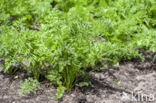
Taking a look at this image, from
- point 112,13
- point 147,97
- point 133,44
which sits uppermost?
point 112,13

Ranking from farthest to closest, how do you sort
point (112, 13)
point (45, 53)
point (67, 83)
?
point (112, 13) → point (67, 83) → point (45, 53)

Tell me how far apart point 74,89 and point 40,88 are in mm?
397

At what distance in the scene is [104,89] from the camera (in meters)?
2.62

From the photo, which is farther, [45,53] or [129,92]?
[129,92]

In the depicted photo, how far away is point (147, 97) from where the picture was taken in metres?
2.55

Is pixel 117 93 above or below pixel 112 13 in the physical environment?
below

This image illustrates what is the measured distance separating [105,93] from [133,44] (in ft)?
3.44

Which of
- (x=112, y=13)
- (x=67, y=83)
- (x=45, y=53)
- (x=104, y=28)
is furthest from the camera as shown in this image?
(x=112, y=13)

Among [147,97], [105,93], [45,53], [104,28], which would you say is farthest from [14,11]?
[147,97]

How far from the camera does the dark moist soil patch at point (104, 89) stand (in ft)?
7.82

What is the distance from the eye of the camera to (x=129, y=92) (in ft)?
8.51

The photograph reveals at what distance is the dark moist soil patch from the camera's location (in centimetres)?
238

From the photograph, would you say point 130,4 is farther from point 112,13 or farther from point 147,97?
point 147,97

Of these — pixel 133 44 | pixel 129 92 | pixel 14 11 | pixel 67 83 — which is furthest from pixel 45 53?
pixel 14 11
